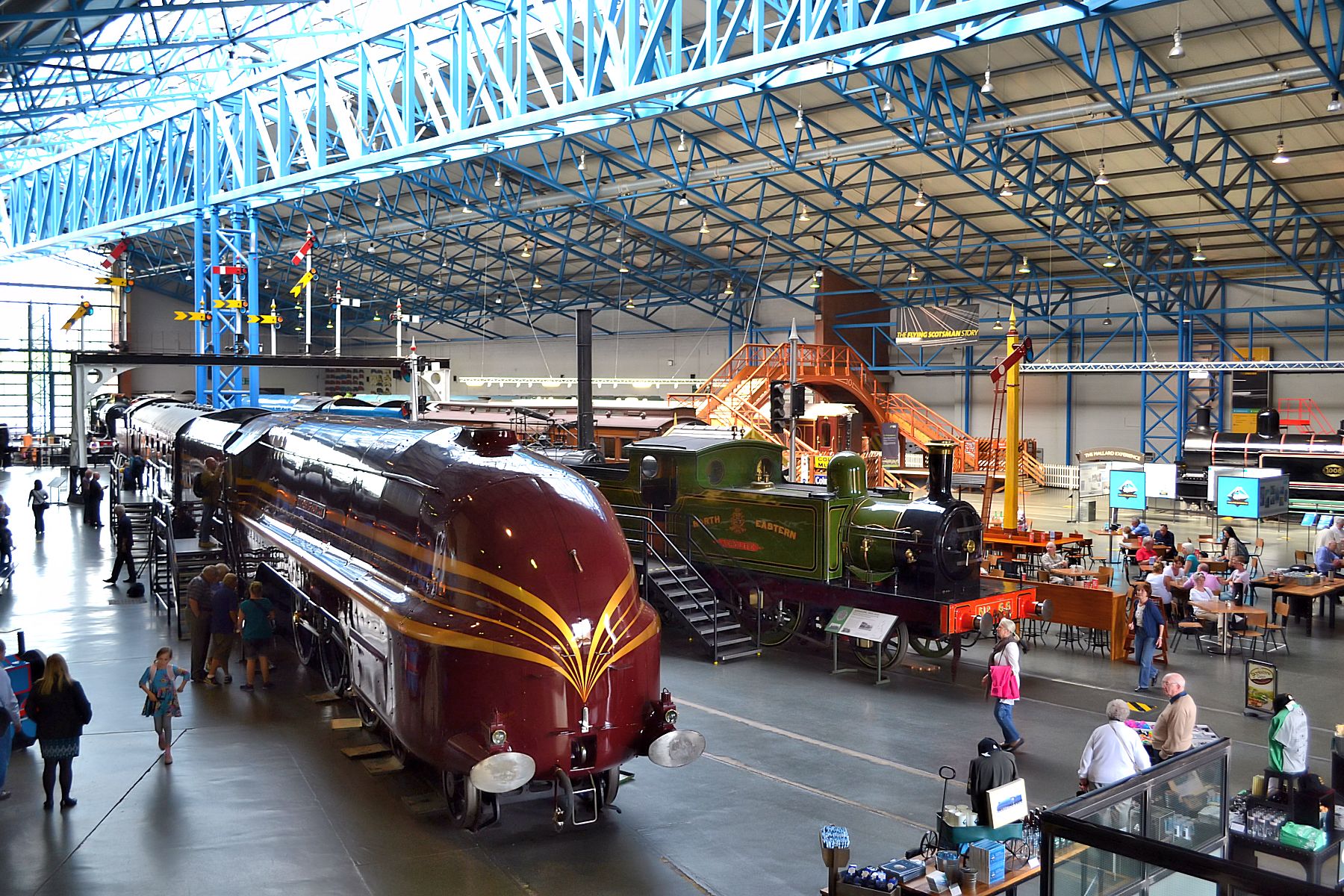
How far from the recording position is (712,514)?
49.6 feet

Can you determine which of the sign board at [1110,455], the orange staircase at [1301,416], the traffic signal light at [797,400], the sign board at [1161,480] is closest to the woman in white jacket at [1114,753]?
the traffic signal light at [797,400]

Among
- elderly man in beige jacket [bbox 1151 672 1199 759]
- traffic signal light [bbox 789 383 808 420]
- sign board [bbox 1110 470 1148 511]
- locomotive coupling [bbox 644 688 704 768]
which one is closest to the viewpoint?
locomotive coupling [bbox 644 688 704 768]

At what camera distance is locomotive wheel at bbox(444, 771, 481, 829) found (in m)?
7.75

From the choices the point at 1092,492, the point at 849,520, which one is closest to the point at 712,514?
the point at 849,520

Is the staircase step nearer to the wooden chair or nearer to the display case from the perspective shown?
the wooden chair

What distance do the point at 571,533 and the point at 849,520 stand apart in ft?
21.1

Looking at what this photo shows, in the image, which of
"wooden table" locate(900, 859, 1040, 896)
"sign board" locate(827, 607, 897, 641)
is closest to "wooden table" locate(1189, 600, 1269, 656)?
"sign board" locate(827, 607, 897, 641)

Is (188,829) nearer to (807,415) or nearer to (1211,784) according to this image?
(1211,784)

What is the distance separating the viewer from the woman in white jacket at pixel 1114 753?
299 inches

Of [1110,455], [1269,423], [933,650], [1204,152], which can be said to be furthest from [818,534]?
[1110,455]

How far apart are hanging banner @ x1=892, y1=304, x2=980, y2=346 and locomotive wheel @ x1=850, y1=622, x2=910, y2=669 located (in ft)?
64.9

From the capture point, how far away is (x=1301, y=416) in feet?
105

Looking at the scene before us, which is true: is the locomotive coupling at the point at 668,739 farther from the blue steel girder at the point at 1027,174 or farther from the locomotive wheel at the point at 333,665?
the blue steel girder at the point at 1027,174

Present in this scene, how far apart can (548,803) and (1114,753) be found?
434 cm
